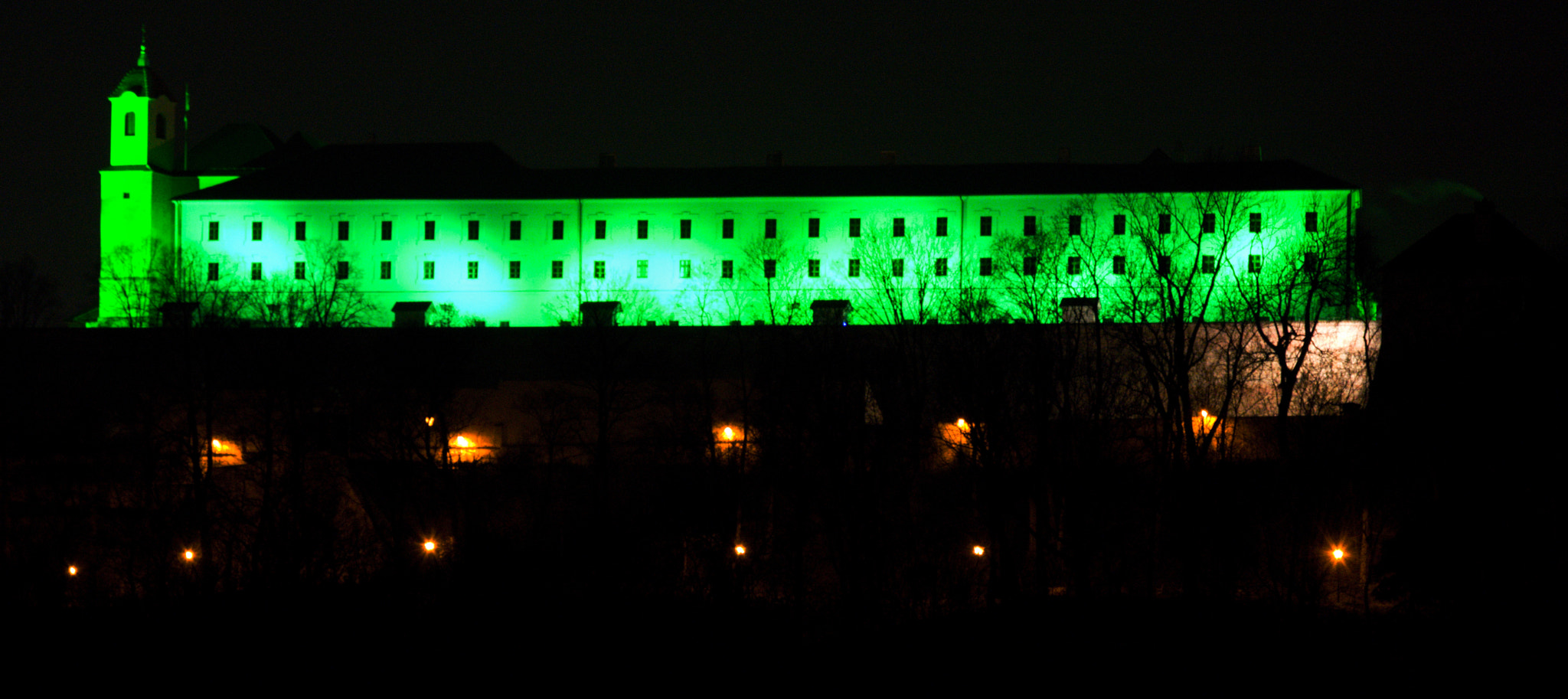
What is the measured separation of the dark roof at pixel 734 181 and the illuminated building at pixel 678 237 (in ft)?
0.33

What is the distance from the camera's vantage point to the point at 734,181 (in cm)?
4481

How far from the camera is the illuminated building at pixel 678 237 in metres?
41.5

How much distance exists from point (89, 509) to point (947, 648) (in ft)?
47.8

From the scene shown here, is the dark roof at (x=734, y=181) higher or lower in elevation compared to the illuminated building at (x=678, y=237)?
higher

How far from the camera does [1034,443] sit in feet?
84.0

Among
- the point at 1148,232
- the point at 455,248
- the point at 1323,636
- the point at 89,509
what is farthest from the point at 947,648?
the point at 455,248

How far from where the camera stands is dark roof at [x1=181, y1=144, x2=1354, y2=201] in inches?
1683

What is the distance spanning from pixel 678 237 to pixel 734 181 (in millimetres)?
2669

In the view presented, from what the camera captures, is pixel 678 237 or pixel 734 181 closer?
pixel 678 237

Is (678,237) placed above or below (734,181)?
below

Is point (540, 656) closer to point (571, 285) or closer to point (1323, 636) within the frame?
point (1323, 636)

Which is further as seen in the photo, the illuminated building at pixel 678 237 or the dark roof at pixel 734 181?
the dark roof at pixel 734 181

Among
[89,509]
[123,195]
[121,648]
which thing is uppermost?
[123,195]

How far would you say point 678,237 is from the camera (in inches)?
1713
